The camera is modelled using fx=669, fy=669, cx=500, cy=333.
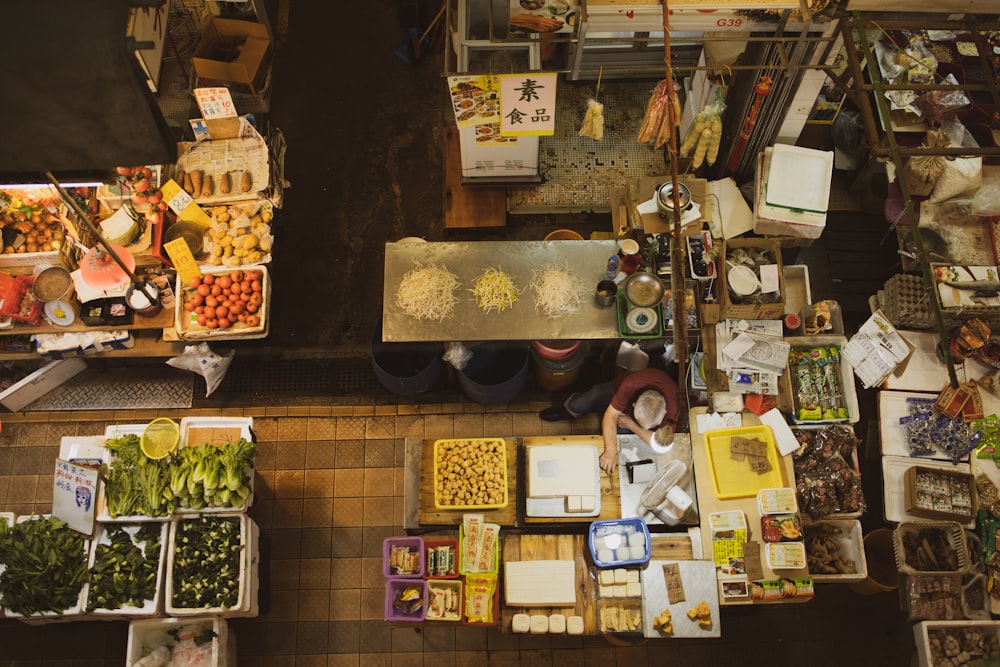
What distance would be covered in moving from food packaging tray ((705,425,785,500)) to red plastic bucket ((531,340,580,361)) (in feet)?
4.58

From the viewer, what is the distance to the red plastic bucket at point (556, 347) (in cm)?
612

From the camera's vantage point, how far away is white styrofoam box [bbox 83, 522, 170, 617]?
5.47m

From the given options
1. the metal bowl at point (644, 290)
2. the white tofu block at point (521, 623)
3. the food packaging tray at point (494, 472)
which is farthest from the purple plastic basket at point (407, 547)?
the metal bowl at point (644, 290)

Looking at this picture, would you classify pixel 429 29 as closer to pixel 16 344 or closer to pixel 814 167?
pixel 814 167

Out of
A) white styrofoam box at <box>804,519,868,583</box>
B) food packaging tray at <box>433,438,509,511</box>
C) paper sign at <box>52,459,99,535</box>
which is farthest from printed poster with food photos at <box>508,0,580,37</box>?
paper sign at <box>52,459,99,535</box>

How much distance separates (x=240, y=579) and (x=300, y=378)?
230 cm

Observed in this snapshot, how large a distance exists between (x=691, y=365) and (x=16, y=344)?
20.8 feet

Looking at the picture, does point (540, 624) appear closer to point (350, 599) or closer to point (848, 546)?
point (350, 599)

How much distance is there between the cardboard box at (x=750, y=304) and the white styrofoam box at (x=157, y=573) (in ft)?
17.1

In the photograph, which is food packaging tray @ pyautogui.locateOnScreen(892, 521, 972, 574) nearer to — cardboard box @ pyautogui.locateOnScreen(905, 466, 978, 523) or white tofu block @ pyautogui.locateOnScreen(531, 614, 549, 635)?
cardboard box @ pyautogui.locateOnScreen(905, 466, 978, 523)

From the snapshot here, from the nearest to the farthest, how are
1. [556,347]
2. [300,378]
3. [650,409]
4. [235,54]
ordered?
[650,409] → [556,347] → [300,378] → [235,54]

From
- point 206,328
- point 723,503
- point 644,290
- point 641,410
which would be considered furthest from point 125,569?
point 723,503

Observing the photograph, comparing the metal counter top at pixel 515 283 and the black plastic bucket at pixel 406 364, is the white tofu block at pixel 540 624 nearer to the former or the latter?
the metal counter top at pixel 515 283

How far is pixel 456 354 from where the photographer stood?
6250 millimetres
